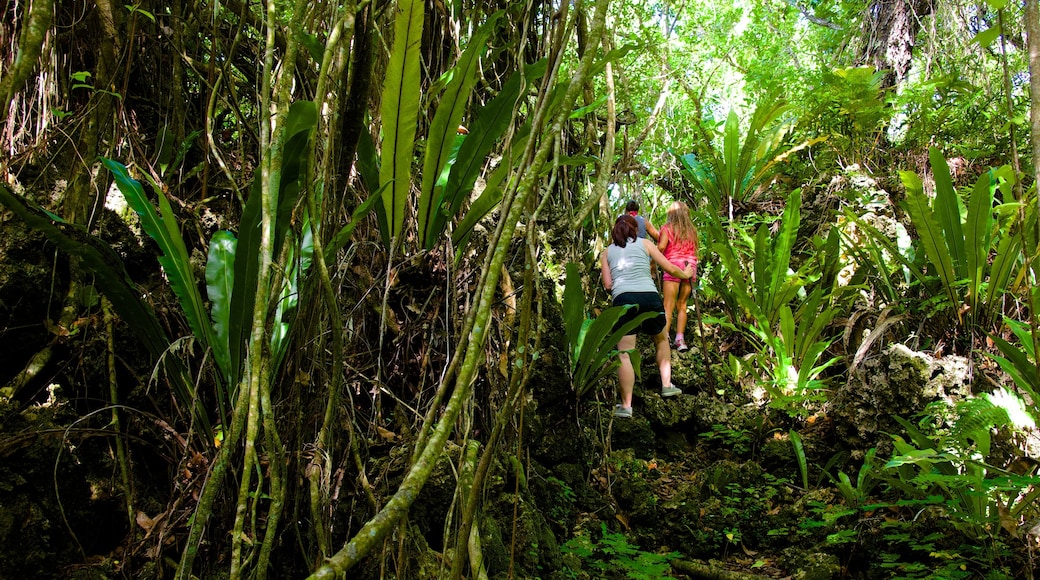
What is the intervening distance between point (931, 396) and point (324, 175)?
9.06 ft

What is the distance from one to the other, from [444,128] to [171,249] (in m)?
0.77

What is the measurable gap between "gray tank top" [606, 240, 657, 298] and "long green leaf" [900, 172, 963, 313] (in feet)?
4.34

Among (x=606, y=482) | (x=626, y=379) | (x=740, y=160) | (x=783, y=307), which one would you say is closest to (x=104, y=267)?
(x=606, y=482)

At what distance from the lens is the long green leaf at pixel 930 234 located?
310cm

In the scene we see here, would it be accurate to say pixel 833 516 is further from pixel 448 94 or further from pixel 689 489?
pixel 448 94

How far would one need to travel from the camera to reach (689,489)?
280cm

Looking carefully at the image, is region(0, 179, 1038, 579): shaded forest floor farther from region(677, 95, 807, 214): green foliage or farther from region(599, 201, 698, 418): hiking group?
region(677, 95, 807, 214): green foliage

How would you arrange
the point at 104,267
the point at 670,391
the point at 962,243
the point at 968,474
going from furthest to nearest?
the point at 670,391
the point at 962,243
the point at 968,474
the point at 104,267

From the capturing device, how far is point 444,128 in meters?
1.81

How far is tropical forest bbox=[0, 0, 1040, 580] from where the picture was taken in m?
1.32

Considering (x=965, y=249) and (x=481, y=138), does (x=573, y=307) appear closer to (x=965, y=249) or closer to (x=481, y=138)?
A: (x=481, y=138)

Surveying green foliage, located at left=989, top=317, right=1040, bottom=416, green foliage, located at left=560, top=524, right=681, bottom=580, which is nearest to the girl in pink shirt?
green foliage, located at left=989, top=317, right=1040, bottom=416

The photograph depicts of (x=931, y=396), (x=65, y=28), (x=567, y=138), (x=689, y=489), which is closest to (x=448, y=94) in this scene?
(x=65, y=28)

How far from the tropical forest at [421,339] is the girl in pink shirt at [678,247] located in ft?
0.08
